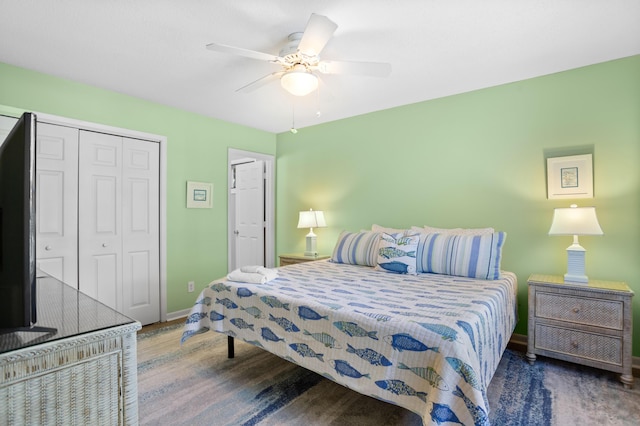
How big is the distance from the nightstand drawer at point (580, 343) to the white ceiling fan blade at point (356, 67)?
2276 millimetres

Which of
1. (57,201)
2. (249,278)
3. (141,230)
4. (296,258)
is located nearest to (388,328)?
(249,278)

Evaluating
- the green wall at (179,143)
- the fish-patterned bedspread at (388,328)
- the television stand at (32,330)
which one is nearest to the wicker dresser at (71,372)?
the television stand at (32,330)

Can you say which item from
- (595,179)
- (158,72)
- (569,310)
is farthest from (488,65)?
(158,72)

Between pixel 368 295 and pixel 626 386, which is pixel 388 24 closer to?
pixel 368 295

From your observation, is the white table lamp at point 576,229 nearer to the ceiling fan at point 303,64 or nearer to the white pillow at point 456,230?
the white pillow at point 456,230

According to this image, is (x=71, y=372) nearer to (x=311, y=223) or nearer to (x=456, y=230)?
(x=456, y=230)

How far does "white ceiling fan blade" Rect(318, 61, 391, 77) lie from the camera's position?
7.00 feet

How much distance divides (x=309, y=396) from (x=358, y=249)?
1568 millimetres

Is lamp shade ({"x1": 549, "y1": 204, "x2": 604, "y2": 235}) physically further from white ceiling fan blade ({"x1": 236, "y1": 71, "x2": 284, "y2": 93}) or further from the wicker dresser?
the wicker dresser

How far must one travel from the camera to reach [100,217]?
123 inches

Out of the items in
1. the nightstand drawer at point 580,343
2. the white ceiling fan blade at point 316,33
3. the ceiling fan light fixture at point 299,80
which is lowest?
the nightstand drawer at point 580,343

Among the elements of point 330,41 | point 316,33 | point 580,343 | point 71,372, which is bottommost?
point 580,343

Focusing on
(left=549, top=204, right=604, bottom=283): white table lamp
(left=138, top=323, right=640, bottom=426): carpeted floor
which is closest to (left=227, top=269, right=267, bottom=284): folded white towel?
(left=138, top=323, right=640, bottom=426): carpeted floor

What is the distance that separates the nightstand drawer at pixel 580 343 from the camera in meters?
2.22
